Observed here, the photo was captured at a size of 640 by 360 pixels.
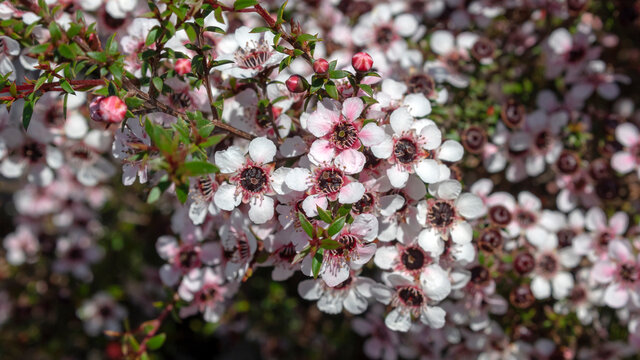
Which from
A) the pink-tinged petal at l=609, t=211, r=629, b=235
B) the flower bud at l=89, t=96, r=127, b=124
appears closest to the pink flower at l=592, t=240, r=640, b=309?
the pink-tinged petal at l=609, t=211, r=629, b=235

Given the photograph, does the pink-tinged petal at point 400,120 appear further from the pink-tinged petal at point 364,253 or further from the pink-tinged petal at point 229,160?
the pink-tinged petal at point 229,160

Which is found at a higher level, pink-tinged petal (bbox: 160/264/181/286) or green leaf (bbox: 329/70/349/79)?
green leaf (bbox: 329/70/349/79)

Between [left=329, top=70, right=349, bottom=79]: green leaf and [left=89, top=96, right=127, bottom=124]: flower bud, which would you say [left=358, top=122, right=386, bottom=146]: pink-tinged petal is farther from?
[left=89, top=96, right=127, bottom=124]: flower bud

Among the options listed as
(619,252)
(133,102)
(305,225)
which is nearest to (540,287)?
(619,252)

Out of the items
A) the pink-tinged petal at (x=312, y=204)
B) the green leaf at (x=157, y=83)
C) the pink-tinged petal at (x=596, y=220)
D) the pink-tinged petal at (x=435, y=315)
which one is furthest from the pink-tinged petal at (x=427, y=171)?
the pink-tinged petal at (x=596, y=220)

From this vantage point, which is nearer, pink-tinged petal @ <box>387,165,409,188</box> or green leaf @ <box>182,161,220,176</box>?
green leaf @ <box>182,161,220,176</box>

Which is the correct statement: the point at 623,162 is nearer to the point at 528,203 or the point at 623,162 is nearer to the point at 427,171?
the point at 528,203

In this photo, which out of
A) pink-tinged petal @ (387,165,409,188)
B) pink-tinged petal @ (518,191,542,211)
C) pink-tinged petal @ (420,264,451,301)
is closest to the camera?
pink-tinged petal @ (387,165,409,188)
